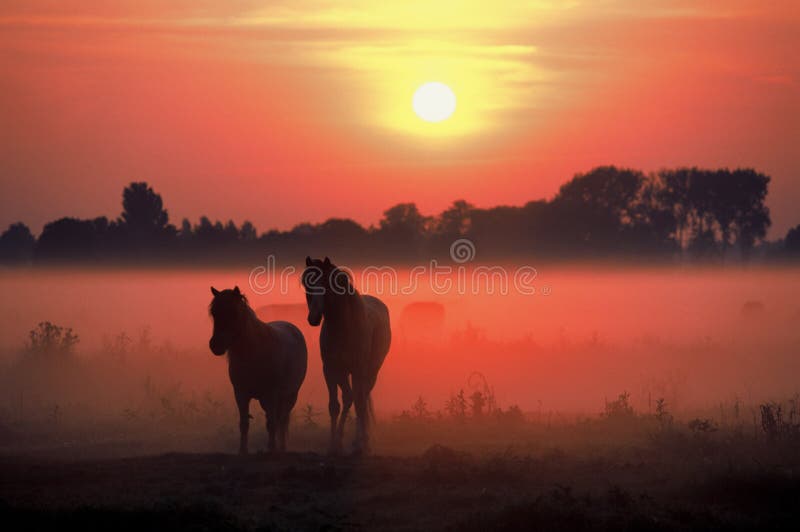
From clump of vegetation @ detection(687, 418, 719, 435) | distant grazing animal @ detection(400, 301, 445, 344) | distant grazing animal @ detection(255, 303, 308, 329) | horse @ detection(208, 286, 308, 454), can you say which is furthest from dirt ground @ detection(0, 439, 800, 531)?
distant grazing animal @ detection(400, 301, 445, 344)

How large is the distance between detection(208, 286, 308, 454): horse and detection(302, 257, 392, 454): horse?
783mm

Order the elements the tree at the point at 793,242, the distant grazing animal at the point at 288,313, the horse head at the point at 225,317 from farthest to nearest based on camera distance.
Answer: the tree at the point at 793,242 → the distant grazing animal at the point at 288,313 → the horse head at the point at 225,317

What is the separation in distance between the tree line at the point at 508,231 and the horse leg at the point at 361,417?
1677 inches

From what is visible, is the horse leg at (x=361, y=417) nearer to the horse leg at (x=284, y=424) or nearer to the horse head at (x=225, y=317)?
the horse leg at (x=284, y=424)

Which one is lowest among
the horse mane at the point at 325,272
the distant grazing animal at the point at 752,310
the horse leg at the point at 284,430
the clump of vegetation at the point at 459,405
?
the horse leg at the point at 284,430

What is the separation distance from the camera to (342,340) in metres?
13.8

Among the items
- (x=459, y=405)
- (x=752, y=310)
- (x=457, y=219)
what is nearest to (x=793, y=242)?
(x=457, y=219)

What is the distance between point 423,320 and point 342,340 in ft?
67.1

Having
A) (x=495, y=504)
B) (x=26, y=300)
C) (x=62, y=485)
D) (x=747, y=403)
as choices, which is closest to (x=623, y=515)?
(x=495, y=504)

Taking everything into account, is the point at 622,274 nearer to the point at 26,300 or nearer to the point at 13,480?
the point at 26,300

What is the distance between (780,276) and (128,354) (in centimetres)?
5911

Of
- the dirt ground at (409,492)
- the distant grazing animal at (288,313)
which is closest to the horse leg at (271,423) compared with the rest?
the dirt ground at (409,492)

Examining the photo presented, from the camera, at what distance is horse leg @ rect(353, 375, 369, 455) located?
13.7 meters

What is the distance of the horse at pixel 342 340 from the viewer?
43.1 feet
